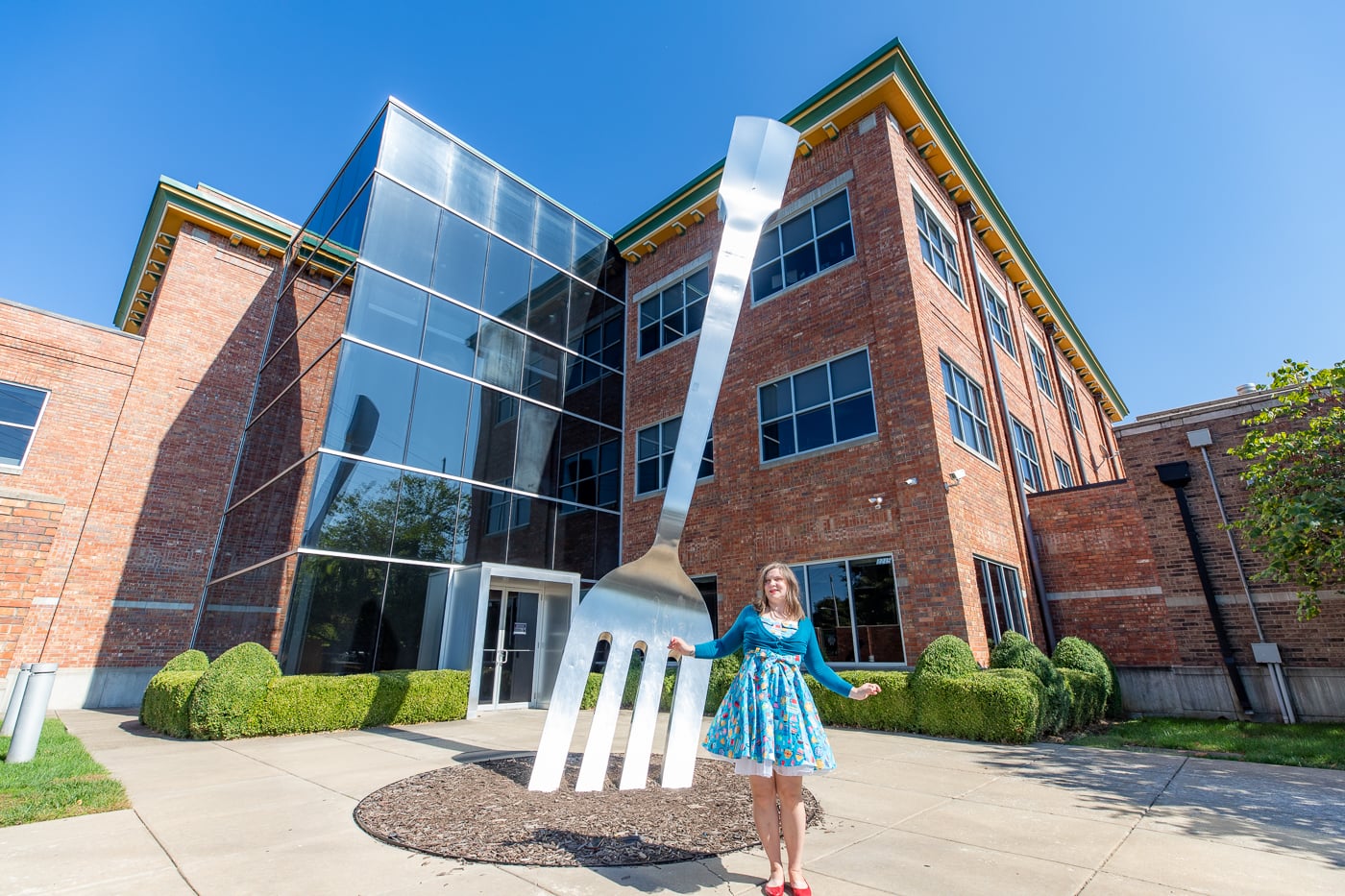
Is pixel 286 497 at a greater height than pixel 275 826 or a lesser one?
greater

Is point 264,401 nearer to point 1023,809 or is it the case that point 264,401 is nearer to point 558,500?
Answer: point 558,500

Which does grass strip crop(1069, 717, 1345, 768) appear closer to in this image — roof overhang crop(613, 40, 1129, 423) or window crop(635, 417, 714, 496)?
window crop(635, 417, 714, 496)

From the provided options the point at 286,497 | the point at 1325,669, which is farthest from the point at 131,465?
the point at 1325,669

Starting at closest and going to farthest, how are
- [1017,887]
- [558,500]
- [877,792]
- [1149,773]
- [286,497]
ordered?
[1017,887]
[877,792]
[1149,773]
[286,497]
[558,500]

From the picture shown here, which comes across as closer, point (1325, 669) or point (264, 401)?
point (1325, 669)

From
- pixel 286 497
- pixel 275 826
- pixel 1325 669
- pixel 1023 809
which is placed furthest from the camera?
pixel 286 497

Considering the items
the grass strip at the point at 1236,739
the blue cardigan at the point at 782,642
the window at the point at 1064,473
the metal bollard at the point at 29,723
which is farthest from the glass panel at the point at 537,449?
the window at the point at 1064,473

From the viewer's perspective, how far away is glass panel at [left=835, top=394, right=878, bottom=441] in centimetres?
1141

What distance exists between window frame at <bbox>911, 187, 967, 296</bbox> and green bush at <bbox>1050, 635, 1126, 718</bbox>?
7.51 meters

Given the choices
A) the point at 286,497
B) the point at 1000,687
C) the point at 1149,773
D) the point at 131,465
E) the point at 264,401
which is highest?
the point at 264,401

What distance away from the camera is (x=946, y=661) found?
8.62m

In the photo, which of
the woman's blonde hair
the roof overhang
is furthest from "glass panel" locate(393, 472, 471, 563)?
the woman's blonde hair

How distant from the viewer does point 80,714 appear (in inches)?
425

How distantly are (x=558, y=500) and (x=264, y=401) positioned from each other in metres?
7.62
